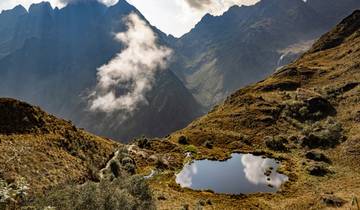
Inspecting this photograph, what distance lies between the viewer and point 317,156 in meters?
93.2

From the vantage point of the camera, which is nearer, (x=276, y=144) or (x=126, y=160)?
(x=126, y=160)

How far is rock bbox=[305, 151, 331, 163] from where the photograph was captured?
91875 millimetres

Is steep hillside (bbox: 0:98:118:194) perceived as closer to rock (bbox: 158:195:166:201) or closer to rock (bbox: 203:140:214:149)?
rock (bbox: 158:195:166:201)

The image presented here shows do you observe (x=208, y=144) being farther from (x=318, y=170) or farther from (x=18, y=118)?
(x=18, y=118)

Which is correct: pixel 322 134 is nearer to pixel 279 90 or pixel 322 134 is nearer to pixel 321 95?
pixel 321 95

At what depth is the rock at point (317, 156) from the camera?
9188cm

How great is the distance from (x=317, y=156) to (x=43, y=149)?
63.2 meters

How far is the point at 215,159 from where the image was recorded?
9506 cm

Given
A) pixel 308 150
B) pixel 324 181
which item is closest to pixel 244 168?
pixel 324 181

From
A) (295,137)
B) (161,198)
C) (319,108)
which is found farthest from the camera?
(319,108)

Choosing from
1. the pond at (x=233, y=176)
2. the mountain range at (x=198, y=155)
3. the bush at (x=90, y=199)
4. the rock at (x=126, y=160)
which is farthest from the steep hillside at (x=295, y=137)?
the bush at (x=90, y=199)

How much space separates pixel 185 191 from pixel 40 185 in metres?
26.2

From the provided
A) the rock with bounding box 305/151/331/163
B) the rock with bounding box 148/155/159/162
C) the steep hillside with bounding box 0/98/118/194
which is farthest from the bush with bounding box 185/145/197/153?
the rock with bounding box 305/151/331/163

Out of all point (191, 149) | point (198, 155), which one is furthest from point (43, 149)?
point (191, 149)
